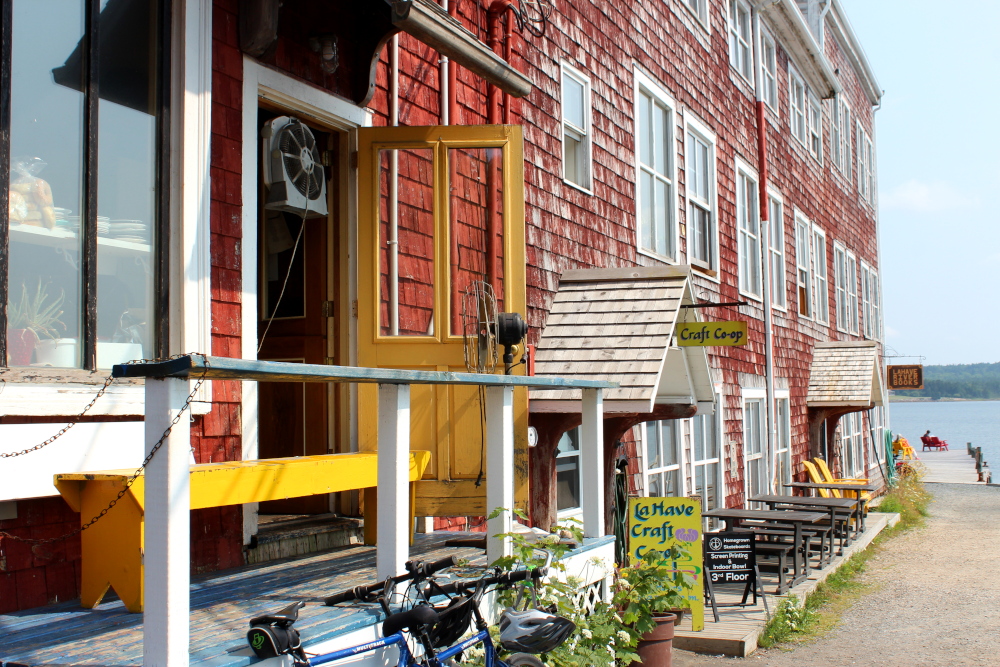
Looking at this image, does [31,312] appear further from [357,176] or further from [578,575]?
[578,575]

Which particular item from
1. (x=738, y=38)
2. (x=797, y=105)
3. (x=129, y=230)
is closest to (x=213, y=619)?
(x=129, y=230)

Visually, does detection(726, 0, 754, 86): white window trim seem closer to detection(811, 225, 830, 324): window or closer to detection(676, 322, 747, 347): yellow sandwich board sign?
detection(811, 225, 830, 324): window

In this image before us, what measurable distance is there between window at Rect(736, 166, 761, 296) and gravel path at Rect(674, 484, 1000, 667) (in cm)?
435

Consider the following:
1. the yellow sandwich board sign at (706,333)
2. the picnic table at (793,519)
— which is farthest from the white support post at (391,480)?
the picnic table at (793,519)

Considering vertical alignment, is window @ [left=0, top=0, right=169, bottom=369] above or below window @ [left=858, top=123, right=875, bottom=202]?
below

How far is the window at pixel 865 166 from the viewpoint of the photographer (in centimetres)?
2484

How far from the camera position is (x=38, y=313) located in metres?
4.17

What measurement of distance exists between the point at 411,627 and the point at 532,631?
0.64 m

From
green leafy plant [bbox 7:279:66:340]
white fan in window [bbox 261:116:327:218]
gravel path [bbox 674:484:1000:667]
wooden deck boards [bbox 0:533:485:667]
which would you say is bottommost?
gravel path [bbox 674:484:1000:667]

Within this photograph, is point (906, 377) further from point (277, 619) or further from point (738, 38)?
point (277, 619)

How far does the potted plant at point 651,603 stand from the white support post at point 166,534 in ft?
10.6

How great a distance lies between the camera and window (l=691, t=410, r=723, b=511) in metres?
12.4

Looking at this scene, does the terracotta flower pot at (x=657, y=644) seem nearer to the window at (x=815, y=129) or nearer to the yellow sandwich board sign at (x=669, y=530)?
the yellow sandwich board sign at (x=669, y=530)

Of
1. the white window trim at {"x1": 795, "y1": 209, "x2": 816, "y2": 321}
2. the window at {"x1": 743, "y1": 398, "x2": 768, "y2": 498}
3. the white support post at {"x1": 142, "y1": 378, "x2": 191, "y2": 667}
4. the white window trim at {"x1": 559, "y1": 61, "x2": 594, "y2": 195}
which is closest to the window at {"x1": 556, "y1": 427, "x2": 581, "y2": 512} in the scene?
the white window trim at {"x1": 559, "y1": 61, "x2": 594, "y2": 195}
